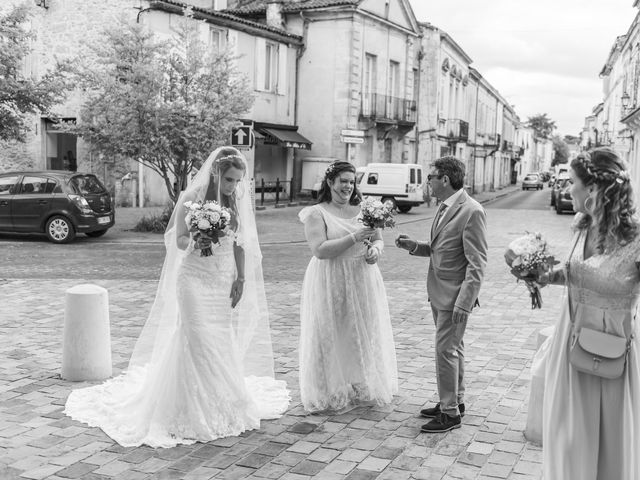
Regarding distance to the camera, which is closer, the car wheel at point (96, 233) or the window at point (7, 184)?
the window at point (7, 184)

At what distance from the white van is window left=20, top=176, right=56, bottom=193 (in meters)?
14.6

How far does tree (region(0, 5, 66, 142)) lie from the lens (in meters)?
18.2

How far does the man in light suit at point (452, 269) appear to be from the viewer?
507cm

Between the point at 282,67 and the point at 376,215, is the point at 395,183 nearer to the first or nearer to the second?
the point at 282,67

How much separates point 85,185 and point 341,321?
12961 millimetres

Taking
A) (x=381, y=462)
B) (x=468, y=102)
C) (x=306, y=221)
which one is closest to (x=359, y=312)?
(x=306, y=221)

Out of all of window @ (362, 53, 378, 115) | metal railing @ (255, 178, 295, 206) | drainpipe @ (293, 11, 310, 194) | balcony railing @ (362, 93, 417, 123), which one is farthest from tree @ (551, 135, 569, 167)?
metal railing @ (255, 178, 295, 206)

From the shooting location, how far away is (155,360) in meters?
5.71

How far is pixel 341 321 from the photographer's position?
19.1 ft

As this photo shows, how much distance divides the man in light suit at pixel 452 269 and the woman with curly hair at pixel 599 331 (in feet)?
4.57

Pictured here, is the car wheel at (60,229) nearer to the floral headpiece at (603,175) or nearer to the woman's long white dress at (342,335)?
the woman's long white dress at (342,335)

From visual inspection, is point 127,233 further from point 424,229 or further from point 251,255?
point 251,255

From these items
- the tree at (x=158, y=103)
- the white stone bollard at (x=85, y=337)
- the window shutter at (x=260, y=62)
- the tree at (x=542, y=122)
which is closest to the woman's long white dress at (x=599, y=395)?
the white stone bollard at (x=85, y=337)

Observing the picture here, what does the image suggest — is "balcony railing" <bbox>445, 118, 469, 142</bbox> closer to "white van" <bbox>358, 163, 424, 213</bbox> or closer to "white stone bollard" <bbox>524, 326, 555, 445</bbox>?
"white van" <bbox>358, 163, 424, 213</bbox>
